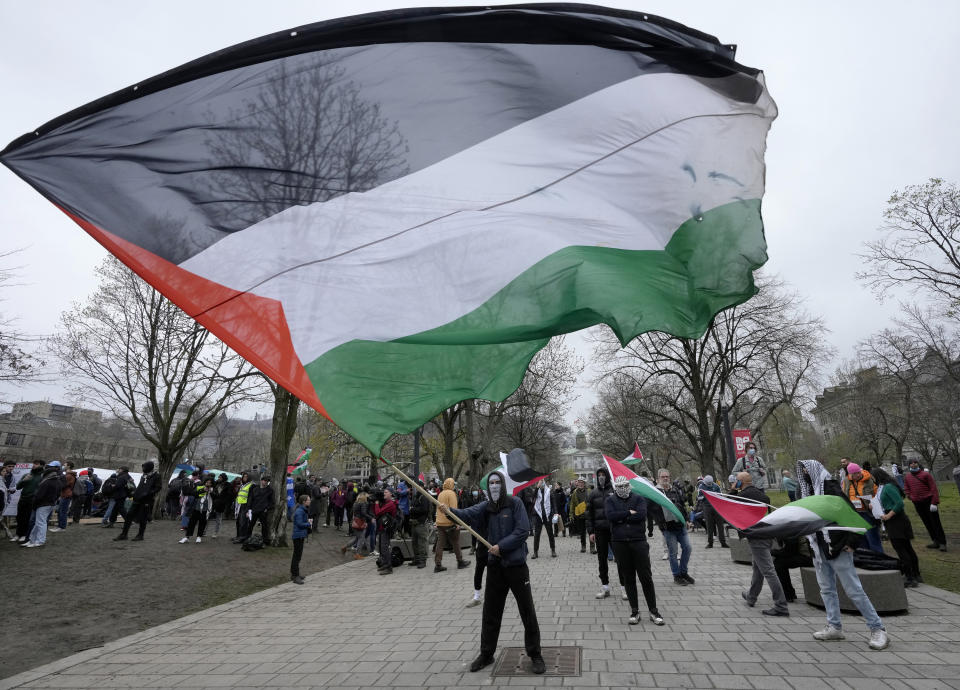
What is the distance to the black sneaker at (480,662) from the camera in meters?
5.57

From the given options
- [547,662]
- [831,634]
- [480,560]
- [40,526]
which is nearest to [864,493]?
[831,634]

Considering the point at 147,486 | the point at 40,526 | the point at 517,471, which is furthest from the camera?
the point at 147,486

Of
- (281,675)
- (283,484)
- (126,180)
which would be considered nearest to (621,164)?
(126,180)

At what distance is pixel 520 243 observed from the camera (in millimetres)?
4582

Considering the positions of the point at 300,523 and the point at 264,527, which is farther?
the point at 264,527

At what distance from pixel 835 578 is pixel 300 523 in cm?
976

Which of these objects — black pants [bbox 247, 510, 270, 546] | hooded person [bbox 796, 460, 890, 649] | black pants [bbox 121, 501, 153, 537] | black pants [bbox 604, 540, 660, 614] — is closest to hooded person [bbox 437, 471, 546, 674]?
black pants [bbox 604, 540, 660, 614]

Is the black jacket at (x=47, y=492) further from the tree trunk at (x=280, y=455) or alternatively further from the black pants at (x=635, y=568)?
the black pants at (x=635, y=568)

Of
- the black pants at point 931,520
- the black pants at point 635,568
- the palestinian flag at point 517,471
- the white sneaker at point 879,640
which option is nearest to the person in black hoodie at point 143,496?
the palestinian flag at point 517,471

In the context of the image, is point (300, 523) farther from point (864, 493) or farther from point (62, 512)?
point (864, 493)

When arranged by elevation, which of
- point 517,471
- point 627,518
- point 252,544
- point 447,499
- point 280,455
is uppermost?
point 280,455

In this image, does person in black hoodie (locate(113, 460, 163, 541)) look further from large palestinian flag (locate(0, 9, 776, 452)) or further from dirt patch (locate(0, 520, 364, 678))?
large palestinian flag (locate(0, 9, 776, 452))

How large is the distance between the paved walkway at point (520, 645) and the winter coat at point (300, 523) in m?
1.99

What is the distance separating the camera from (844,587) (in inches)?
253
